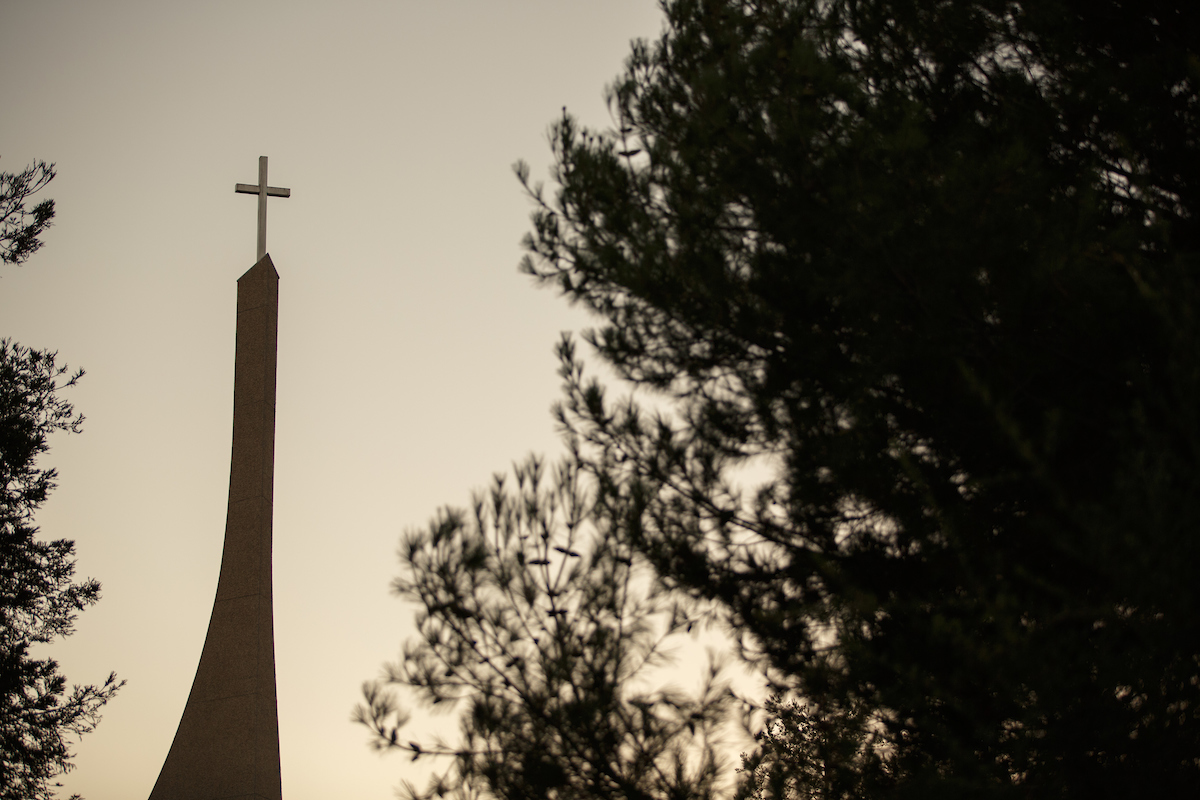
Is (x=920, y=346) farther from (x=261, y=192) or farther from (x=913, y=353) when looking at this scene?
(x=261, y=192)

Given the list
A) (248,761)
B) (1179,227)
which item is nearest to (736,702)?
(1179,227)

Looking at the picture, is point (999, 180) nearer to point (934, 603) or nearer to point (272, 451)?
point (934, 603)

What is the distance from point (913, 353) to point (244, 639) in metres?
6.61

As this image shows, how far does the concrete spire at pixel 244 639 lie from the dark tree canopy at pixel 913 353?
4930 millimetres

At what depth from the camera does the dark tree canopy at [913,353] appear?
3.05m

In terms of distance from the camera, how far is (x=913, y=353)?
3537mm

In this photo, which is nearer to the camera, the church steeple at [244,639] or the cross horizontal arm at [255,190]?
the church steeple at [244,639]

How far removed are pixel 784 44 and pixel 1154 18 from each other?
66.2 inches

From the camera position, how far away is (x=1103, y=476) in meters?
3.39

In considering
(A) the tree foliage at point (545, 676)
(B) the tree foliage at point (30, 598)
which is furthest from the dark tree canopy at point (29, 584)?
(A) the tree foliage at point (545, 676)

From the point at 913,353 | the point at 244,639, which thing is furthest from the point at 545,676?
the point at 244,639

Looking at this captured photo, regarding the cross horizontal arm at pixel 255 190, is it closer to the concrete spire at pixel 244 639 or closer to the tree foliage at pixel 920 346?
the concrete spire at pixel 244 639

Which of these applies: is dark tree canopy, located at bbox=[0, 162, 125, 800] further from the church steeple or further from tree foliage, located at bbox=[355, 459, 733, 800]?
tree foliage, located at bbox=[355, 459, 733, 800]

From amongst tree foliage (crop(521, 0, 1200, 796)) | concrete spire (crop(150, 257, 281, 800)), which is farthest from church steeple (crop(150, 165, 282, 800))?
tree foliage (crop(521, 0, 1200, 796))
